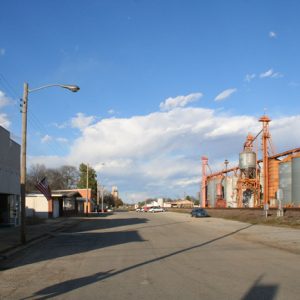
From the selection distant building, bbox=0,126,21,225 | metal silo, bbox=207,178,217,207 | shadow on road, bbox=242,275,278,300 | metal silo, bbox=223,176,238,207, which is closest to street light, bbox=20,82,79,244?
distant building, bbox=0,126,21,225

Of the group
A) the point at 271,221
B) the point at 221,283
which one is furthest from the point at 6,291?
the point at 271,221

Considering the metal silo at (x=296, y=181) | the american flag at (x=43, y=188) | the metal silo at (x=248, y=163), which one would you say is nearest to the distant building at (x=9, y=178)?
the american flag at (x=43, y=188)

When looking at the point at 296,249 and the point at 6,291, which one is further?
the point at 296,249

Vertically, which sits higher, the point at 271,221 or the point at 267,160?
the point at 267,160

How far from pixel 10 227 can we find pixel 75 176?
357ft

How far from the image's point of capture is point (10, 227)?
34.7 meters

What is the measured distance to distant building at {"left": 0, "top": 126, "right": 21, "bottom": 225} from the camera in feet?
105

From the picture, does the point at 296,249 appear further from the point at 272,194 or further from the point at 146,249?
the point at 272,194

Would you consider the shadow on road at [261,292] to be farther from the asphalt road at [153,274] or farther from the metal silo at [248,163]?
the metal silo at [248,163]

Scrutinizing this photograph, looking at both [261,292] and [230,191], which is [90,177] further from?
[261,292]

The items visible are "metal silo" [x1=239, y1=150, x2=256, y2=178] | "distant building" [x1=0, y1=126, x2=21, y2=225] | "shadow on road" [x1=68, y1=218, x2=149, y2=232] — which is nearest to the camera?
"distant building" [x1=0, y1=126, x2=21, y2=225]

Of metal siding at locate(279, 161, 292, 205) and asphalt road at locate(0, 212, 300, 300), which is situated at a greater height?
metal siding at locate(279, 161, 292, 205)

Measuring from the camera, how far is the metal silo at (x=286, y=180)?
60250 millimetres

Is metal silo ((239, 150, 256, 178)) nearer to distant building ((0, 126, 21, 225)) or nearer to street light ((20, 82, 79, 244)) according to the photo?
distant building ((0, 126, 21, 225))
